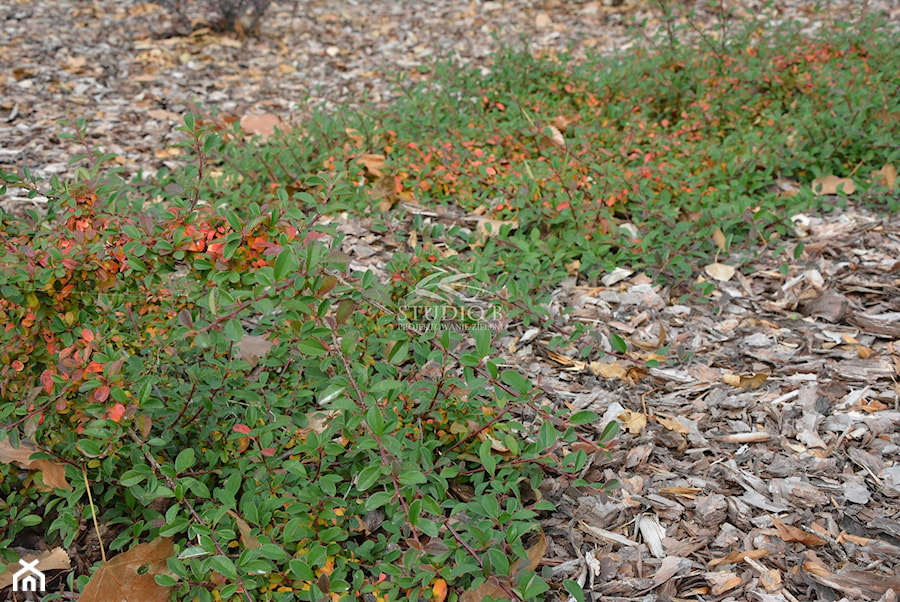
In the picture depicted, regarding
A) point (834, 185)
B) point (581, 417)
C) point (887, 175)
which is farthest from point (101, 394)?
point (887, 175)

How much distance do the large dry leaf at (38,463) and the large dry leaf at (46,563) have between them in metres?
0.21

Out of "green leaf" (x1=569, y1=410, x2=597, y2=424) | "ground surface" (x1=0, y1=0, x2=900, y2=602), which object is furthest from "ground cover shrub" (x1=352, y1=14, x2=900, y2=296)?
"green leaf" (x1=569, y1=410, x2=597, y2=424)

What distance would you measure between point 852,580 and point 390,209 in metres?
2.75

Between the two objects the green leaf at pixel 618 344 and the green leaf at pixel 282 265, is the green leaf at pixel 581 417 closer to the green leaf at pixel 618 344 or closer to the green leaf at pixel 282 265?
the green leaf at pixel 618 344

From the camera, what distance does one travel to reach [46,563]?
213 centimetres

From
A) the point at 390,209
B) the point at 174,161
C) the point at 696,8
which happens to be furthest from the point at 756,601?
the point at 696,8

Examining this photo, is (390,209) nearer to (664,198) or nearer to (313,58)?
(664,198)

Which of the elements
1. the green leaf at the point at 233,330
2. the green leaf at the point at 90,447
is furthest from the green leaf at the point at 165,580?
the green leaf at the point at 233,330

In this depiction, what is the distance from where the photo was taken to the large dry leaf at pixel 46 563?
2.10m

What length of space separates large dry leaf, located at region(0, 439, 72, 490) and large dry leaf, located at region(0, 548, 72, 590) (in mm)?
205

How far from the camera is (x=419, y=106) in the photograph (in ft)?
15.5

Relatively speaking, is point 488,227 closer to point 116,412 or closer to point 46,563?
point 116,412

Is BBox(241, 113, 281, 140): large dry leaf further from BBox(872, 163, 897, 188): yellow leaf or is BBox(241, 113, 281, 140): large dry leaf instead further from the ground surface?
BBox(872, 163, 897, 188): yellow leaf

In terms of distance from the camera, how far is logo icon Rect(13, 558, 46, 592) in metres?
2.10
